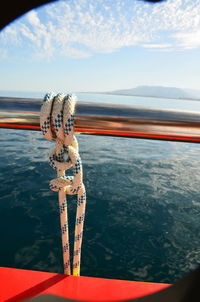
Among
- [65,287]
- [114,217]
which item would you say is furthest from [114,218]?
[65,287]

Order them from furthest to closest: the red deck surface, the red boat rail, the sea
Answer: the sea, the red deck surface, the red boat rail

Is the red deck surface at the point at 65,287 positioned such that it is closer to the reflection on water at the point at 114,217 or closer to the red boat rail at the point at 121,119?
the red boat rail at the point at 121,119

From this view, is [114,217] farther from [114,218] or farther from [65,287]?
[65,287]

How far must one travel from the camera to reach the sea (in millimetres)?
1799

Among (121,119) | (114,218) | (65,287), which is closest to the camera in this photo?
(121,119)

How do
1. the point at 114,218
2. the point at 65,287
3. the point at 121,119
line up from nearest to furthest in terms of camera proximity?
the point at 121,119
the point at 65,287
the point at 114,218

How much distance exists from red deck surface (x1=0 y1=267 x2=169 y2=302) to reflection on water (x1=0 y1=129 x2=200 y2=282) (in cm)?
101

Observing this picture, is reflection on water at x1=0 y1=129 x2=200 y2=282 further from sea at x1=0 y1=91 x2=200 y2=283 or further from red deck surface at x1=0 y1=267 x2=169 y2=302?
red deck surface at x1=0 y1=267 x2=169 y2=302

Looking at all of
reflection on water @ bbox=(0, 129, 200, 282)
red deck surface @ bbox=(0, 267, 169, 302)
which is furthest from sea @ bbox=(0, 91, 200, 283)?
red deck surface @ bbox=(0, 267, 169, 302)

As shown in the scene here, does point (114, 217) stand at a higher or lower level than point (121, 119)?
lower

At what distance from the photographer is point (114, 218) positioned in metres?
2.47

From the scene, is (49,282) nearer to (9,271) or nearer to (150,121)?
(9,271)

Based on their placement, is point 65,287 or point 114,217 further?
point 114,217

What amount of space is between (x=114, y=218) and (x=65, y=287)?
5.72 feet
